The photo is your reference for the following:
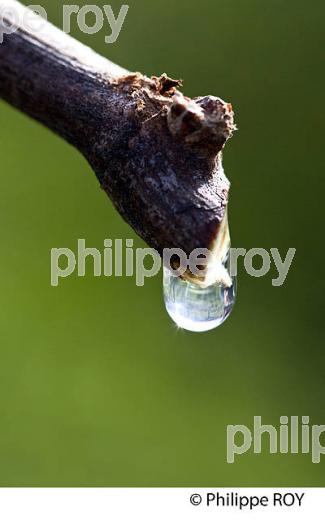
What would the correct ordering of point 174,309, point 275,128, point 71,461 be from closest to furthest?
1. point 174,309
2. point 71,461
3. point 275,128

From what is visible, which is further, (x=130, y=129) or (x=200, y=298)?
(x=200, y=298)

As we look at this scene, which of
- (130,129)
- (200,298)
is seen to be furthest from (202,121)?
(200,298)

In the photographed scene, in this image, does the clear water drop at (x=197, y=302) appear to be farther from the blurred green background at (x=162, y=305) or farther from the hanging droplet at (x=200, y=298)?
the blurred green background at (x=162, y=305)

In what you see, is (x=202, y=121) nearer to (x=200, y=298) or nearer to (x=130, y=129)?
(x=130, y=129)

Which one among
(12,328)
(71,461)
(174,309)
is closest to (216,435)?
(71,461)

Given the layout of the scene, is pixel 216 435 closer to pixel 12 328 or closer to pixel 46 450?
pixel 46 450

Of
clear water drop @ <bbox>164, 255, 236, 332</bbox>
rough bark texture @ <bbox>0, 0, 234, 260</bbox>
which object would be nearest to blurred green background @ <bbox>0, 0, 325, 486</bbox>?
clear water drop @ <bbox>164, 255, 236, 332</bbox>
